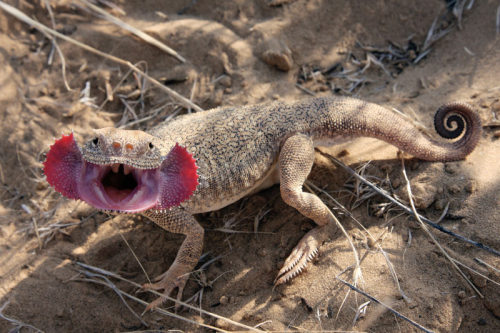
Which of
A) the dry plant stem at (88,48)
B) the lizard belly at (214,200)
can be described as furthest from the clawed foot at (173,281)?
the dry plant stem at (88,48)

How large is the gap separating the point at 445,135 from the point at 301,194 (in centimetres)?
134

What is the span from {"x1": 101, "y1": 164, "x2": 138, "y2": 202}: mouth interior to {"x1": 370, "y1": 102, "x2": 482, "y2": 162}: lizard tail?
2078 millimetres

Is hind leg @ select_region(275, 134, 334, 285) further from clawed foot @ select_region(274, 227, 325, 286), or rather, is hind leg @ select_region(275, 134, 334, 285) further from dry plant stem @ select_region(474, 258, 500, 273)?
dry plant stem @ select_region(474, 258, 500, 273)

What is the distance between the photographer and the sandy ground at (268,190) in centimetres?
286

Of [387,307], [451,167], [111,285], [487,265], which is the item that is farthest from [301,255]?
[111,285]

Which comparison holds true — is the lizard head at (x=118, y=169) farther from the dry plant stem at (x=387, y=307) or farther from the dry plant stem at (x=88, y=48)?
the dry plant stem at (x=88, y=48)

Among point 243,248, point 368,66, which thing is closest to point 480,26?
point 368,66

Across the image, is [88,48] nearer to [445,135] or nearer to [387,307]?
[445,135]

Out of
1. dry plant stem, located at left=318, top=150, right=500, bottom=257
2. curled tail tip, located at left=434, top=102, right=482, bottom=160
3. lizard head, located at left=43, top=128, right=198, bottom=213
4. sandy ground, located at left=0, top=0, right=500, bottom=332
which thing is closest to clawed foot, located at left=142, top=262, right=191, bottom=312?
sandy ground, located at left=0, top=0, right=500, bottom=332

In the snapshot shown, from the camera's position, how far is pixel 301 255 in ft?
10.3

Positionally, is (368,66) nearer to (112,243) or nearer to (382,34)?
(382,34)

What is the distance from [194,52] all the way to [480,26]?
3.16 meters

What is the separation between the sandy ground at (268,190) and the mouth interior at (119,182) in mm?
1175

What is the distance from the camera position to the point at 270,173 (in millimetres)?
3566
